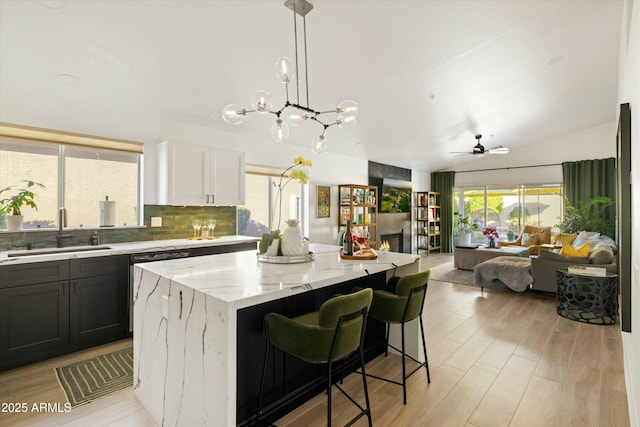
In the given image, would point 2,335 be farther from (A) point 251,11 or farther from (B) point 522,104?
(B) point 522,104

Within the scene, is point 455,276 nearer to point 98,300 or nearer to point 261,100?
point 261,100

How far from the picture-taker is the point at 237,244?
4.32m

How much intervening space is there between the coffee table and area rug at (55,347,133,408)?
6.08 meters

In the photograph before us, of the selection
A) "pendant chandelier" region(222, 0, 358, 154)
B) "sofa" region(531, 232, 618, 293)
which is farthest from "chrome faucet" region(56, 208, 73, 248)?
"sofa" region(531, 232, 618, 293)

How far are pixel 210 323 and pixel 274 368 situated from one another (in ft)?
2.39

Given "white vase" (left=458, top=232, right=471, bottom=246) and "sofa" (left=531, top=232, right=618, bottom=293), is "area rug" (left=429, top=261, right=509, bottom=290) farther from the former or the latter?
"white vase" (left=458, top=232, right=471, bottom=246)

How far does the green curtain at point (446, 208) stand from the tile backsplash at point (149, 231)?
711 centimetres

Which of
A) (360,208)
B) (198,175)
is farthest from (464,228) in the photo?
(198,175)

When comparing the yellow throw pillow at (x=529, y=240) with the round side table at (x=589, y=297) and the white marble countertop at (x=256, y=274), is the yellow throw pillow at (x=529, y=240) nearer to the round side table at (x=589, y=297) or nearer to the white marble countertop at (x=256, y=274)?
the round side table at (x=589, y=297)

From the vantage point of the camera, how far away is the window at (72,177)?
3.34 meters

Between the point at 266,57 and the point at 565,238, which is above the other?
the point at 266,57

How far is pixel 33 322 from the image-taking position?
9.23 ft

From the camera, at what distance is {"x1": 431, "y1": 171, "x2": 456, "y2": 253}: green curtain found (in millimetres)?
9891

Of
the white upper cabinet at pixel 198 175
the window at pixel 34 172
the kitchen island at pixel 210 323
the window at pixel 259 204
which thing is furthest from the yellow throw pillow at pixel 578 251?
the window at pixel 34 172
